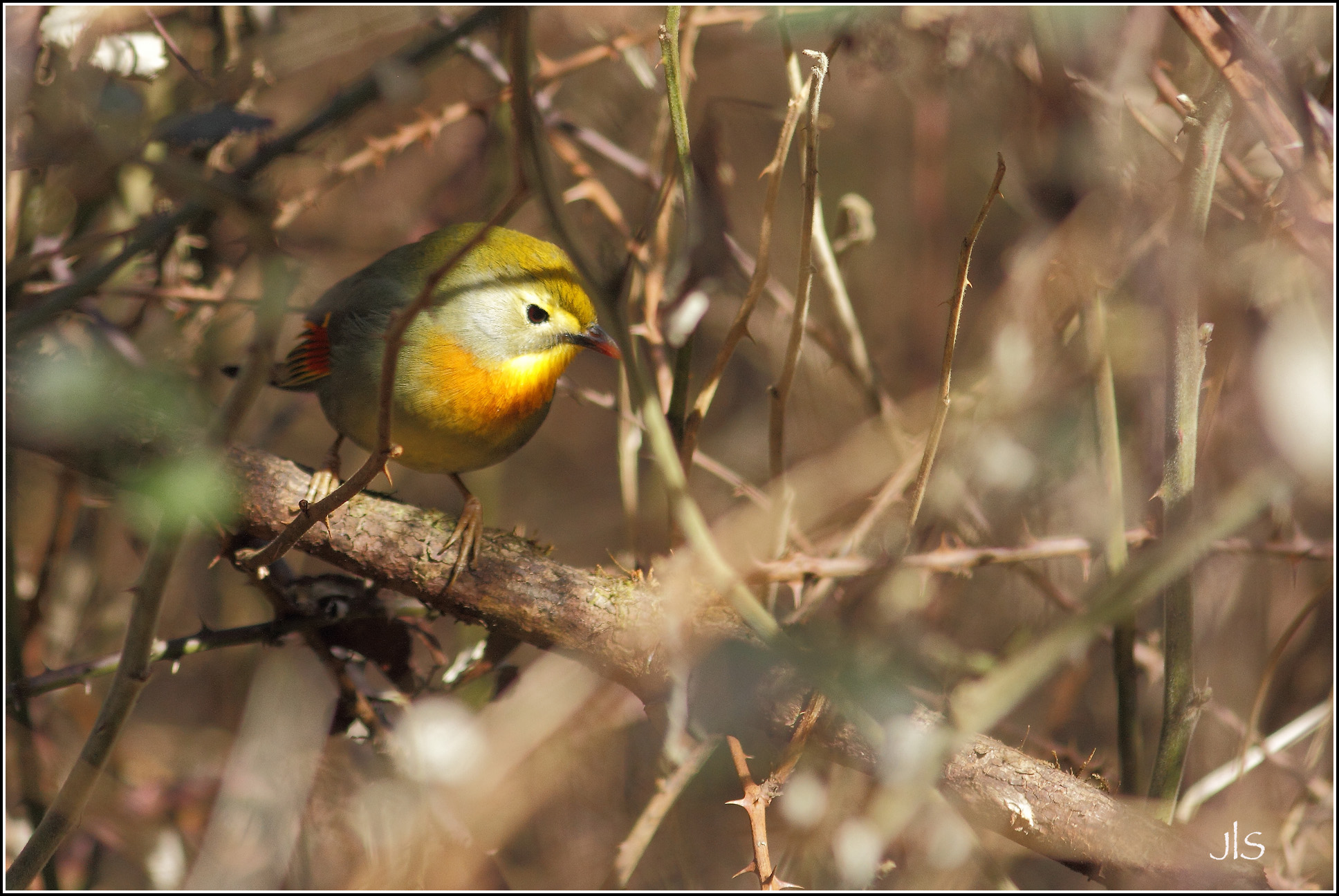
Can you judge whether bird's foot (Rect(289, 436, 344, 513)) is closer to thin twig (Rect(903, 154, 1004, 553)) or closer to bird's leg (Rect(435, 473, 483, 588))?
bird's leg (Rect(435, 473, 483, 588))

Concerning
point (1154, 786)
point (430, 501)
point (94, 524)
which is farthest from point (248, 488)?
point (430, 501)

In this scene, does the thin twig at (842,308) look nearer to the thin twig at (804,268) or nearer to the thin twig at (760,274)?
the thin twig at (760,274)

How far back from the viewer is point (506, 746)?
2775 mm

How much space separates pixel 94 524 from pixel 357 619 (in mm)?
1633

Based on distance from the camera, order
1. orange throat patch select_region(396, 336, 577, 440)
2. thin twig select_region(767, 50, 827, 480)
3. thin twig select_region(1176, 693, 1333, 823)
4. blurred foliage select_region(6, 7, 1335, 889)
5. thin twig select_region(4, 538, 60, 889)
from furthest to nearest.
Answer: thin twig select_region(4, 538, 60, 889) < orange throat patch select_region(396, 336, 577, 440) < thin twig select_region(1176, 693, 1333, 823) < blurred foliage select_region(6, 7, 1335, 889) < thin twig select_region(767, 50, 827, 480)

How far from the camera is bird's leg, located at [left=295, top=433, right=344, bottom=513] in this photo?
92.5 inches

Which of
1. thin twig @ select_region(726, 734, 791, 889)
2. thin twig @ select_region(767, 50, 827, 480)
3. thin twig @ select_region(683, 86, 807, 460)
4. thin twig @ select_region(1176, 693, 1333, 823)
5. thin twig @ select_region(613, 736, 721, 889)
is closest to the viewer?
thin twig @ select_region(726, 734, 791, 889)

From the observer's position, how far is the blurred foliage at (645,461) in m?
2.11


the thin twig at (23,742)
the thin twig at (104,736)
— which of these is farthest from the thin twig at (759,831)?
the thin twig at (23,742)

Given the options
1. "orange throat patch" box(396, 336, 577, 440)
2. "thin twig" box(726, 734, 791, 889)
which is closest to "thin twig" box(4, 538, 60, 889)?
"orange throat patch" box(396, 336, 577, 440)

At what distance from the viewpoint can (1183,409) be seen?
73.8 inches

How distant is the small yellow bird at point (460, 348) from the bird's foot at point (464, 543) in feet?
0.86

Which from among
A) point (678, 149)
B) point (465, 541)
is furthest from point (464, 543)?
point (678, 149)

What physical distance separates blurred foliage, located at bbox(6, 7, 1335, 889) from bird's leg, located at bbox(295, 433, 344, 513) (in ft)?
1.00
